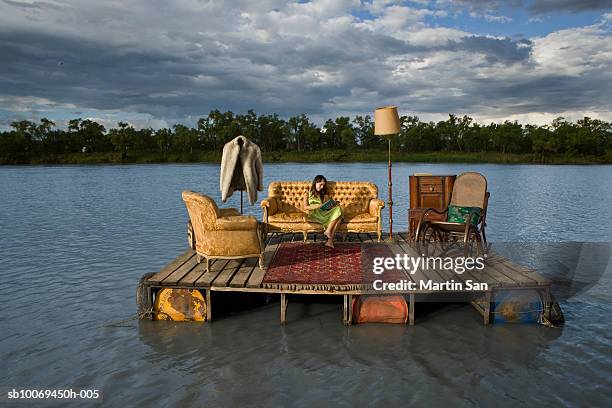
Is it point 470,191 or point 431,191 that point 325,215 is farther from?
point 470,191

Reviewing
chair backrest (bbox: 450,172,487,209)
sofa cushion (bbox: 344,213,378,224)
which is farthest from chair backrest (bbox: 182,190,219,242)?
chair backrest (bbox: 450,172,487,209)

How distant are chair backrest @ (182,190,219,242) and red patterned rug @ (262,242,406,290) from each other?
105 cm

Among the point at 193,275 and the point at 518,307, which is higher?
the point at 193,275

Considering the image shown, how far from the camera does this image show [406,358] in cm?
505

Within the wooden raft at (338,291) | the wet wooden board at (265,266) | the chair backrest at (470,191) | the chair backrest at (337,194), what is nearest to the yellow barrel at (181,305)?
the wooden raft at (338,291)

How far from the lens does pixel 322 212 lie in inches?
326

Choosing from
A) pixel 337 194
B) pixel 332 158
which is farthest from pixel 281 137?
pixel 337 194

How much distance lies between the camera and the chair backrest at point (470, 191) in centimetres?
784

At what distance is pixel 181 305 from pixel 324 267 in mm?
2021

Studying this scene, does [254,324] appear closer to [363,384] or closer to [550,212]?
[363,384]

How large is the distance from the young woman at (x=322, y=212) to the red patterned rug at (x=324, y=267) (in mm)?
289

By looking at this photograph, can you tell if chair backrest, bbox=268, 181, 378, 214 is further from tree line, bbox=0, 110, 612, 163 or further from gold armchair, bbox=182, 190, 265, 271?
tree line, bbox=0, 110, 612, 163

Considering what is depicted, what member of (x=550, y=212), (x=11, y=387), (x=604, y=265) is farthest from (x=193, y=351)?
(x=550, y=212)

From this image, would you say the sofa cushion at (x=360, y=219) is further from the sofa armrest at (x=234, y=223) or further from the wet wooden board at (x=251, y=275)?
the sofa armrest at (x=234, y=223)
